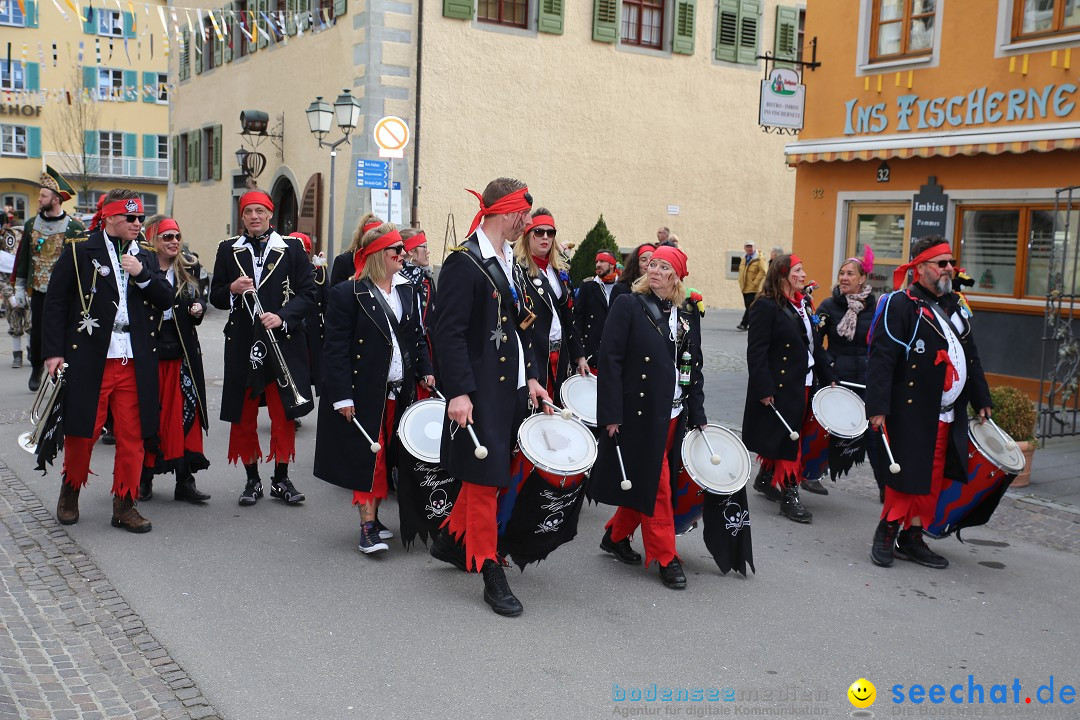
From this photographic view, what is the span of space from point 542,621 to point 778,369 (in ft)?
9.58

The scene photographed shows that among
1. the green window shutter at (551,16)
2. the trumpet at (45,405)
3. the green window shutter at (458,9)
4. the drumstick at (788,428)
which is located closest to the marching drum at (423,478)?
the trumpet at (45,405)

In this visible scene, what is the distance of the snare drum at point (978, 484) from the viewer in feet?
19.6

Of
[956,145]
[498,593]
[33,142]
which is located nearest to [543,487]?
[498,593]

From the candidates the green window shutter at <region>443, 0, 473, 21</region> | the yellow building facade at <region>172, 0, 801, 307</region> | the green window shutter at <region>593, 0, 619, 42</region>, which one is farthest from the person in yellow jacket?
the green window shutter at <region>443, 0, 473, 21</region>

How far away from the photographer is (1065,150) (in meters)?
11.5

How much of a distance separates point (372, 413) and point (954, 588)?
3.34m

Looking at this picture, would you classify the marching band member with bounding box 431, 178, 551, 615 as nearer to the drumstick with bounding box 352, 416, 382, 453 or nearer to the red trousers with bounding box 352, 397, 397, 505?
the drumstick with bounding box 352, 416, 382, 453

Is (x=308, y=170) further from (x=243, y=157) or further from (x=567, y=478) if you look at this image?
(x=567, y=478)

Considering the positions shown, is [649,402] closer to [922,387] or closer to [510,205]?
[510,205]

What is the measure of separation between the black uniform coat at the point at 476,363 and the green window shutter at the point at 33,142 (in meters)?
49.7

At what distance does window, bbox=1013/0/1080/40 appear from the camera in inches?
453

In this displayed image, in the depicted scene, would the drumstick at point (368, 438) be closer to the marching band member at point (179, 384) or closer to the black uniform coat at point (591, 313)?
the marching band member at point (179, 384)

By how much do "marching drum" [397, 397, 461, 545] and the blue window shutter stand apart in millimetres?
48701

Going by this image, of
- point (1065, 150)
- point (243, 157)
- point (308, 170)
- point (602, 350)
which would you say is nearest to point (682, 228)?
point (308, 170)
